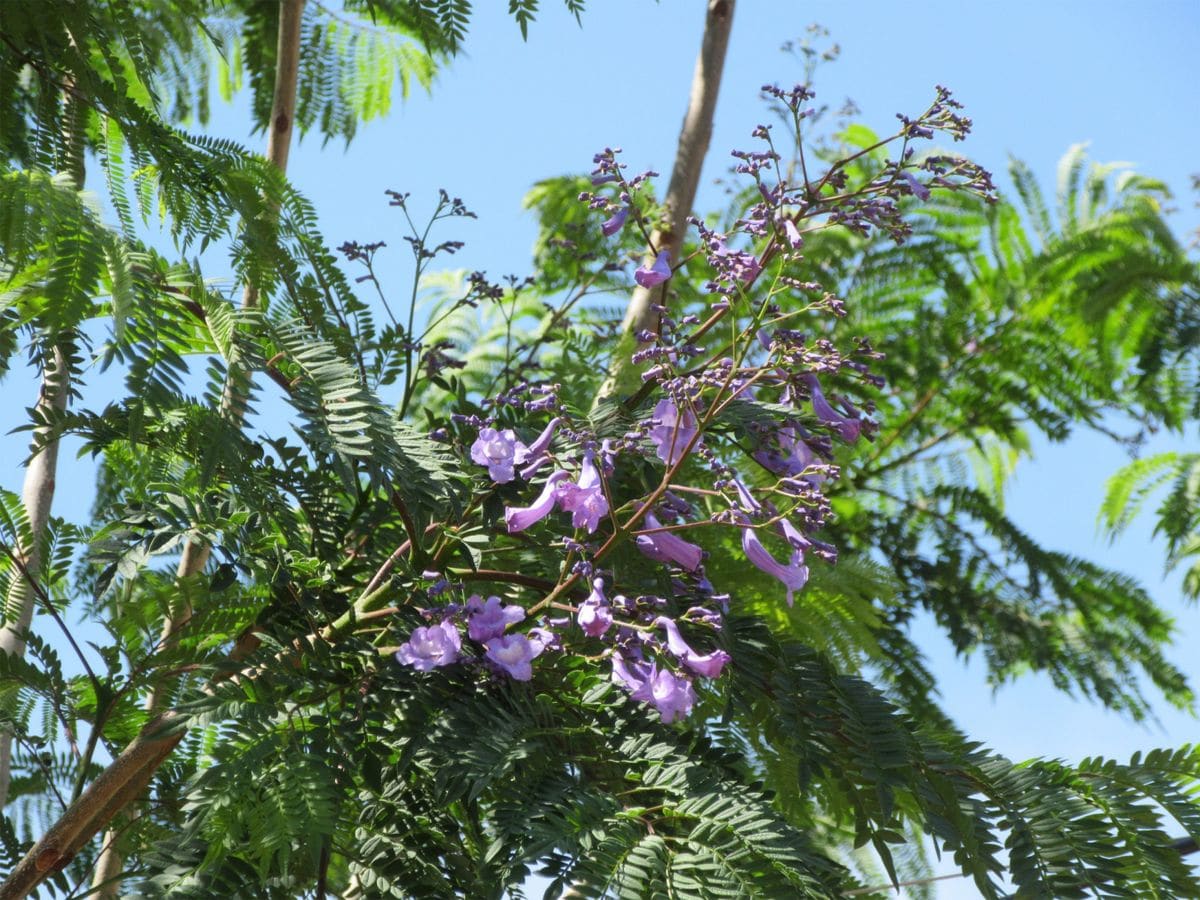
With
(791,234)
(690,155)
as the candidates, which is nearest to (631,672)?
(791,234)

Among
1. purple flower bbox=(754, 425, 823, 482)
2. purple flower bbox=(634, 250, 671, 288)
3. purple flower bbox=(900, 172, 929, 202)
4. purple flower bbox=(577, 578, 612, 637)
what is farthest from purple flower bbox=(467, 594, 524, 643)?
purple flower bbox=(900, 172, 929, 202)

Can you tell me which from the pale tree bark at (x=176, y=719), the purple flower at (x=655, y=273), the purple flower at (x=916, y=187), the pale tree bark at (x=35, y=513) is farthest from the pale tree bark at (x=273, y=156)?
the purple flower at (x=916, y=187)

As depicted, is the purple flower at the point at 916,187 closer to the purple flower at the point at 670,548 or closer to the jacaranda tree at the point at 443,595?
the jacaranda tree at the point at 443,595

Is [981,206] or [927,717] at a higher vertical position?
[981,206]

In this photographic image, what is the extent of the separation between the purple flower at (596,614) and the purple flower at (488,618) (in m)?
0.11

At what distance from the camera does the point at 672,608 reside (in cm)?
151

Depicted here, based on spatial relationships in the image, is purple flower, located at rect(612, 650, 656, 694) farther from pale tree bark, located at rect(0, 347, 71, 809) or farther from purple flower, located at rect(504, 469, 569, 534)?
pale tree bark, located at rect(0, 347, 71, 809)

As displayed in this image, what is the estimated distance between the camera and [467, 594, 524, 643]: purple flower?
1426 millimetres

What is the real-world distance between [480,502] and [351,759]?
0.34 metres

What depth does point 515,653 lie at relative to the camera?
1393 mm

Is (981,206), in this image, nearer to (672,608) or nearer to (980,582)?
(980,582)

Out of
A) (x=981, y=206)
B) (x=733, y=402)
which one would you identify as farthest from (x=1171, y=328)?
(x=733, y=402)

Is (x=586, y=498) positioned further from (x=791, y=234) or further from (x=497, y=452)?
(x=791, y=234)

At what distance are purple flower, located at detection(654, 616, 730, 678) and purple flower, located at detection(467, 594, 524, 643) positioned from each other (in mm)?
175
